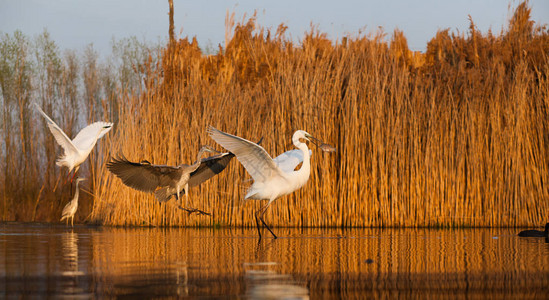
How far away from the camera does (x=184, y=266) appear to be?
5117mm

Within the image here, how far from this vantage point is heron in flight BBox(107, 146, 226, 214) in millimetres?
8867

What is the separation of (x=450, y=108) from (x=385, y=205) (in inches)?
76.1

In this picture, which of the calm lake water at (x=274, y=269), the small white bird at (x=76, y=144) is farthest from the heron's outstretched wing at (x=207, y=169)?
the calm lake water at (x=274, y=269)

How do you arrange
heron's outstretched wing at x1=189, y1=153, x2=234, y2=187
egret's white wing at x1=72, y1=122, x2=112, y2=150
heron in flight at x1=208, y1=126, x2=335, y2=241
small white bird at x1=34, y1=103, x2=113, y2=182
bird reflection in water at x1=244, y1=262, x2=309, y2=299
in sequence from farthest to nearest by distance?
1. egret's white wing at x1=72, y1=122, x2=112, y2=150
2. small white bird at x1=34, y1=103, x2=113, y2=182
3. heron's outstretched wing at x1=189, y1=153, x2=234, y2=187
4. heron in flight at x1=208, y1=126, x2=335, y2=241
5. bird reflection in water at x1=244, y1=262, x2=309, y2=299

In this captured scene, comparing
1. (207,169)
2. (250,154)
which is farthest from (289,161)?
(207,169)

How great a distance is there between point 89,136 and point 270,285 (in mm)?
7573

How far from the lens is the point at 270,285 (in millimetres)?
4102

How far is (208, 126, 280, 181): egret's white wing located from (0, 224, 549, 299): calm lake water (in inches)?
40.1

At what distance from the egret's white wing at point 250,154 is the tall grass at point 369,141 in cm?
240

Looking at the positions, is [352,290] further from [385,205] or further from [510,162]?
[510,162]

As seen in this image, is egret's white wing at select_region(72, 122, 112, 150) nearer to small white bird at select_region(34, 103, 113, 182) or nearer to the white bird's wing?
small white bird at select_region(34, 103, 113, 182)

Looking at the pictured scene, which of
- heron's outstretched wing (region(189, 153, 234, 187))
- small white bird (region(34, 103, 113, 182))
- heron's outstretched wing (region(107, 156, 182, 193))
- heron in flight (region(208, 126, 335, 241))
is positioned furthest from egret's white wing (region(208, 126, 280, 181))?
small white bird (region(34, 103, 113, 182))

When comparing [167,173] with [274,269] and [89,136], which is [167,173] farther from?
[274,269]

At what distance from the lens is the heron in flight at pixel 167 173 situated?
887 cm
